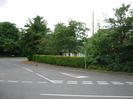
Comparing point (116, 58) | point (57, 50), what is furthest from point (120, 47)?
point (57, 50)

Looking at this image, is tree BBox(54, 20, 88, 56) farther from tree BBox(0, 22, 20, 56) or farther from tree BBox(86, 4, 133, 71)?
tree BBox(0, 22, 20, 56)

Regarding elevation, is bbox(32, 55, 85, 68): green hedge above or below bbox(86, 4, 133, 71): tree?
below

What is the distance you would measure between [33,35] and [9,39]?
27930 mm

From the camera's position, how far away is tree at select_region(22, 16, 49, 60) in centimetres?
5766

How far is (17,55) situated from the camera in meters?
86.2

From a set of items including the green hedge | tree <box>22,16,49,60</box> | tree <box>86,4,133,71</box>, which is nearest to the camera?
tree <box>86,4,133,71</box>

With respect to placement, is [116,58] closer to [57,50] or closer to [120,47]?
[120,47]

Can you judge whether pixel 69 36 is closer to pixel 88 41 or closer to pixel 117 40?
pixel 88 41

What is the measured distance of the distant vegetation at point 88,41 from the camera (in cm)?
2752

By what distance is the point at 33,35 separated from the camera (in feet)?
191

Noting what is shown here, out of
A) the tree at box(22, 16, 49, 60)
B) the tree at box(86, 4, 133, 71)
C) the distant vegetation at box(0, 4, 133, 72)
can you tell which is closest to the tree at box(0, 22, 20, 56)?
the distant vegetation at box(0, 4, 133, 72)

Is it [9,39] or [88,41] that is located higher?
[9,39]

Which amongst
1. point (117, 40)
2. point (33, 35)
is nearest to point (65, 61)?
point (117, 40)

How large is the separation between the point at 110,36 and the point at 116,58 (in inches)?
86.6
